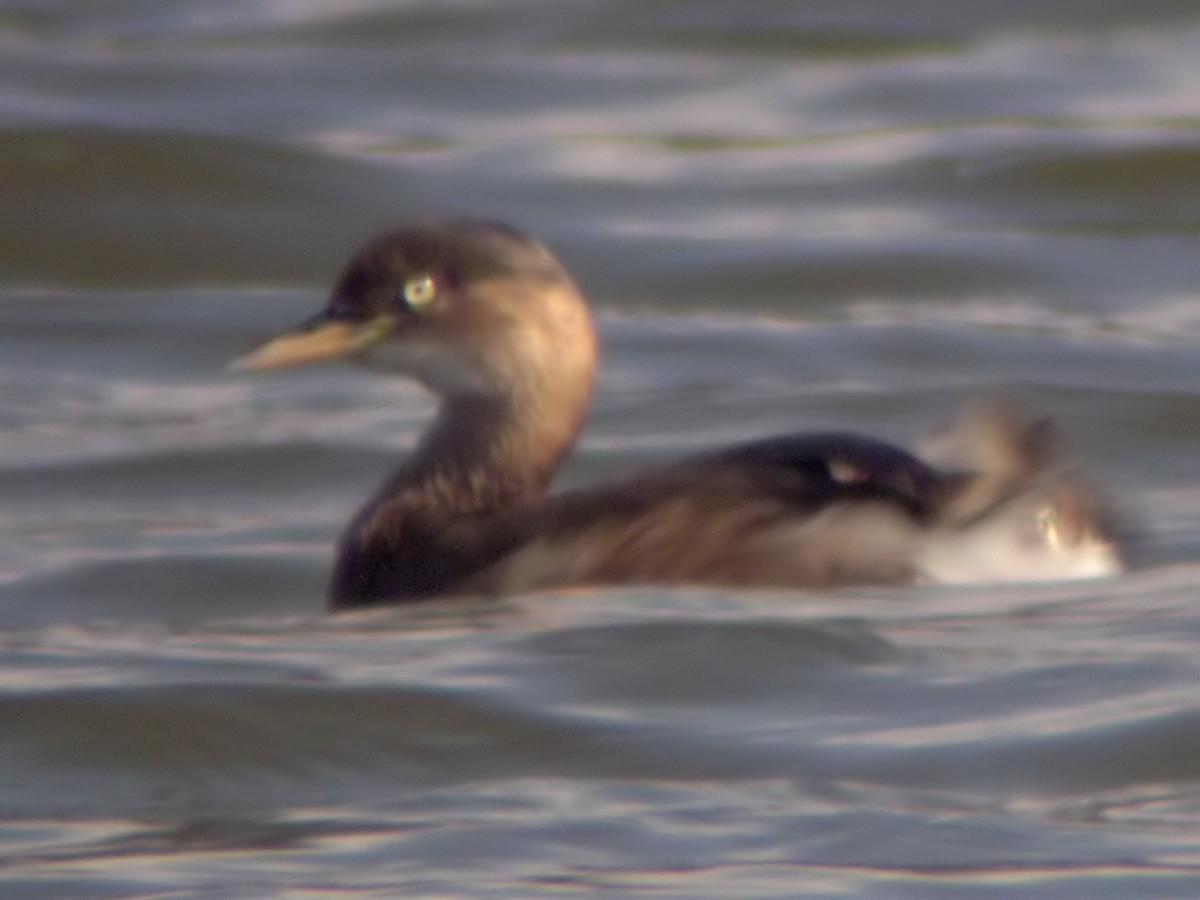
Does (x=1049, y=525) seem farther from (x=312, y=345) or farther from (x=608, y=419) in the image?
(x=608, y=419)

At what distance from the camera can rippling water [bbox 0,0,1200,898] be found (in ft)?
16.9

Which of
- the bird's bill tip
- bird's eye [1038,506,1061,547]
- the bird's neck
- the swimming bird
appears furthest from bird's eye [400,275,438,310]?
bird's eye [1038,506,1061,547]

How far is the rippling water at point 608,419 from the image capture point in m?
5.14

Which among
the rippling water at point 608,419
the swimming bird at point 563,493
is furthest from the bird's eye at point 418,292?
the rippling water at point 608,419

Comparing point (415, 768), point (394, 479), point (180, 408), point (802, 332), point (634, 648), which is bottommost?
point (415, 768)

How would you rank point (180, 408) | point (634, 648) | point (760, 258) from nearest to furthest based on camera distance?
point (634, 648) → point (180, 408) → point (760, 258)

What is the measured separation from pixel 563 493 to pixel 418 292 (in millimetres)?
620

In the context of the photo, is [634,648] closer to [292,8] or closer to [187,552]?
[187,552]

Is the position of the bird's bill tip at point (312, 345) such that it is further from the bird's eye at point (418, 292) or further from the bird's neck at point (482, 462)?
the bird's neck at point (482, 462)

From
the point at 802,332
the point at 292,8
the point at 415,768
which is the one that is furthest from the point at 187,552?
the point at 292,8

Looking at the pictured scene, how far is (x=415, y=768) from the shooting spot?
5.58m

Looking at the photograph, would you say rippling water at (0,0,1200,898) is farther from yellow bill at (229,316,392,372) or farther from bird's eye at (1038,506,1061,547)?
yellow bill at (229,316,392,372)

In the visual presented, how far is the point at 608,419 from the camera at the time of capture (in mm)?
9344

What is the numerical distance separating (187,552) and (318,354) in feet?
3.01
